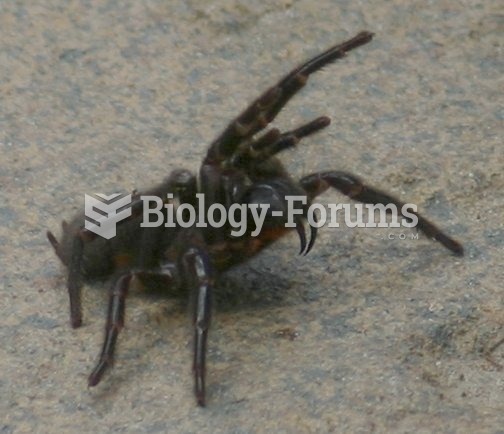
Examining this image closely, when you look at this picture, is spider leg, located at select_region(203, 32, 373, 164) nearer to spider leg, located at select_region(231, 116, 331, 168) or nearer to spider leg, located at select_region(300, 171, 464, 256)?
spider leg, located at select_region(231, 116, 331, 168)

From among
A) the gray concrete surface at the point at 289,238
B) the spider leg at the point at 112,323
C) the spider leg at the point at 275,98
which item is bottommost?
the gray concrete surface at the point at 289,238

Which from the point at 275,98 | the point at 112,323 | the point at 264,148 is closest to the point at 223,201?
the point at 264,148

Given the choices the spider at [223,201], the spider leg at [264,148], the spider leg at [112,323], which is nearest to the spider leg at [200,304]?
the spider at [223,201]

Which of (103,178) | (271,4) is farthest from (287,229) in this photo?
(271,4)

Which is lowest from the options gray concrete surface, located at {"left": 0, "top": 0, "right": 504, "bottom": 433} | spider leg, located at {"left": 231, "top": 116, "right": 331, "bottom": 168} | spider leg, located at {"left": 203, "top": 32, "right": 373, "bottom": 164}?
gray concrete surface, located at {"left": 0, "top": 0, "right": 504, "bottom": 433}

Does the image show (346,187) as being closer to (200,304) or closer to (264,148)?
(264,148)

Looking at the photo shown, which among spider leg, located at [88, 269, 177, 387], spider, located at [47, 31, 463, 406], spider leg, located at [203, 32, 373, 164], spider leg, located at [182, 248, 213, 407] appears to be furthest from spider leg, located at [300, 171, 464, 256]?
spider leg, located at [88, 269, 177, 387]

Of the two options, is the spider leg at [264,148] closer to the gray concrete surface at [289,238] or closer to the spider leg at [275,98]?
the spider leg at [275,98]
